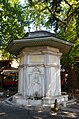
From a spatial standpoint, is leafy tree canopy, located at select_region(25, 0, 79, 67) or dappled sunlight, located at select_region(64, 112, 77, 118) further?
leafy tree canopy, located at select_region(25, 0, 79, 67)

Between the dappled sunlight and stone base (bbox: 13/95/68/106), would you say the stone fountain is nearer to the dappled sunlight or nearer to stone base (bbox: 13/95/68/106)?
stone base (bbox: 13/95/68/106)

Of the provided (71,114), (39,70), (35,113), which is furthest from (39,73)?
(71,114)

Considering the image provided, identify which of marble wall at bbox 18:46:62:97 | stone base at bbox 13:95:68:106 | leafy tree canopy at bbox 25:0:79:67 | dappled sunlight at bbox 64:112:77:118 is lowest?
dappled sunlight at bbox 64:112:77:118

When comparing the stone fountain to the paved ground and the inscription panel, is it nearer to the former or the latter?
the inscription panel

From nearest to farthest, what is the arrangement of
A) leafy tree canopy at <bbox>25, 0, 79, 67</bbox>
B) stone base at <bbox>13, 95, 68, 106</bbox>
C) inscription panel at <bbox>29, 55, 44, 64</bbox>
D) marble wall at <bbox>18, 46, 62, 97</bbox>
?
1. stone base at <bbox>13, 95, 68, 106</bbox>
2. marble wall at <bbox>18, 46, 62, 97</bbox>
3. inscription panel at <bbox>29, 55, 44, 64</bbox>
4. leafy tree canopy at <bbox>25, 0, 79, 67</bbox>

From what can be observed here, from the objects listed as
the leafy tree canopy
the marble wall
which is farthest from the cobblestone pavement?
the leafy tree canopy

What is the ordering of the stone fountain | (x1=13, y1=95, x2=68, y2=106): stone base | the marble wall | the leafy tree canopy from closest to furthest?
(x1=13, y1=95, x2=68, y2=106): stone base < the stone fountain < the marble wall < the leafy tree canopy

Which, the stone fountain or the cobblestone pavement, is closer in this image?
the cobblestone pavement

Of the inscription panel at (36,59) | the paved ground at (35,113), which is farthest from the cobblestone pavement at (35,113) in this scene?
the inscription panel at (36,59)

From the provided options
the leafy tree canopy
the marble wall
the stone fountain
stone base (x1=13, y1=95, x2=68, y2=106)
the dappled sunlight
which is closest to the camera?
the dappled sunlight

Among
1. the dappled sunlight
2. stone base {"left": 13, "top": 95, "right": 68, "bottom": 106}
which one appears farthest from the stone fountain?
the dappled sunlight

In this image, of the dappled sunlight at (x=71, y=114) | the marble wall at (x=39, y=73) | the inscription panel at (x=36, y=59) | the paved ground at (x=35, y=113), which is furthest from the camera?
the inscription panel at (x=36, y=59)

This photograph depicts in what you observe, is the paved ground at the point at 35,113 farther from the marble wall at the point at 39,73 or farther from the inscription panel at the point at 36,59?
the inscription panel at the point at 36,59

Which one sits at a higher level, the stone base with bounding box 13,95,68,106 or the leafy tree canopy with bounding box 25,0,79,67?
the leafy tree canopy with bounding box 25,0,79,67
